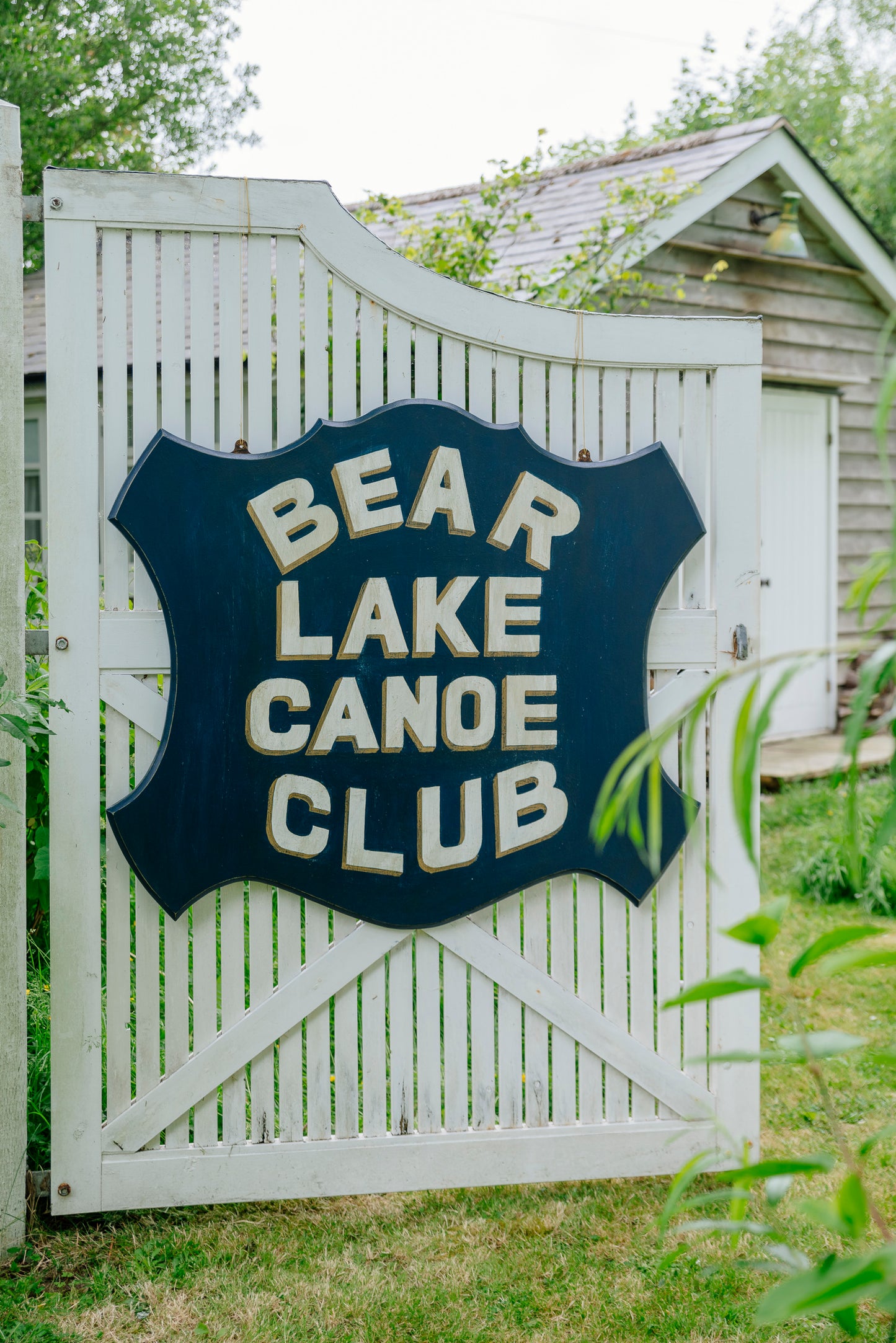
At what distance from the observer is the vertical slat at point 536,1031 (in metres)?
2.59

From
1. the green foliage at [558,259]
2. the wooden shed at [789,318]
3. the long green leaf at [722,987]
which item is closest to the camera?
the long green leaf at [722,987]

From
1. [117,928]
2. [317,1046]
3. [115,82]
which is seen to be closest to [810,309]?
[115,82]

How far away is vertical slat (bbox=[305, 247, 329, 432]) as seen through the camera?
8.09 ft

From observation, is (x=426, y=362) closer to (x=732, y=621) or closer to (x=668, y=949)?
(x=732, y=621)

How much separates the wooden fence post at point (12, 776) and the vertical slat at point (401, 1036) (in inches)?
30.5

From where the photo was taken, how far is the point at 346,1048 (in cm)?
Answer: 251

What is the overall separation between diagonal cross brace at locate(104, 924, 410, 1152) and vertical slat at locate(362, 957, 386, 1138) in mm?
41

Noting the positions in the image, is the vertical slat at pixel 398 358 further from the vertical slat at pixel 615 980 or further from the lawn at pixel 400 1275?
the lawn at pixel 400 1275

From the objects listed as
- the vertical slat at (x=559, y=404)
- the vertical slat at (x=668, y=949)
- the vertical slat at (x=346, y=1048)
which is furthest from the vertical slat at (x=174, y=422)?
the vertical slat at (x=668, y=949)

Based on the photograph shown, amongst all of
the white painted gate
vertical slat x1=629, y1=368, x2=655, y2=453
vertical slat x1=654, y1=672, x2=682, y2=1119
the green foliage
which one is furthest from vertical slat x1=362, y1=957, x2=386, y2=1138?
the green foliage

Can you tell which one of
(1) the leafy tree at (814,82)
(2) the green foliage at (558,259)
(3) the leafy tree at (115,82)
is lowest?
(2) the green foliage at (558,259)

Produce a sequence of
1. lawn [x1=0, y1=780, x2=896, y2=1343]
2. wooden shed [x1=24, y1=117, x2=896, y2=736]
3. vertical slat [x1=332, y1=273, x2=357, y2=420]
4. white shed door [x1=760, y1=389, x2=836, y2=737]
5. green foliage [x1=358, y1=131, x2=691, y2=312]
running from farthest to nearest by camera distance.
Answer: white shed door [x1=760, y1=389, x2=836, y2=737] → wooden shed [x1=24, y1=117, x2=896, y2=736] → green foliage [x1=358, y1=131, x2=691, y2=312] → vertical slat [x1=332, y1=273, x2=357, y2=420] → lawn [x1=0, y1=780, x2=896, y2=1343]

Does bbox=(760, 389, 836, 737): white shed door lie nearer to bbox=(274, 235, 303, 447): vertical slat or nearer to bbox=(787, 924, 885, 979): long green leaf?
bbox=(274, 235, 303, 447): vertical slat

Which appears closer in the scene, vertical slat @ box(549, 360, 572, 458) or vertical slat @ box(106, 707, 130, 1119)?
vertical slat @ box(106, 707, 130, 1119)
